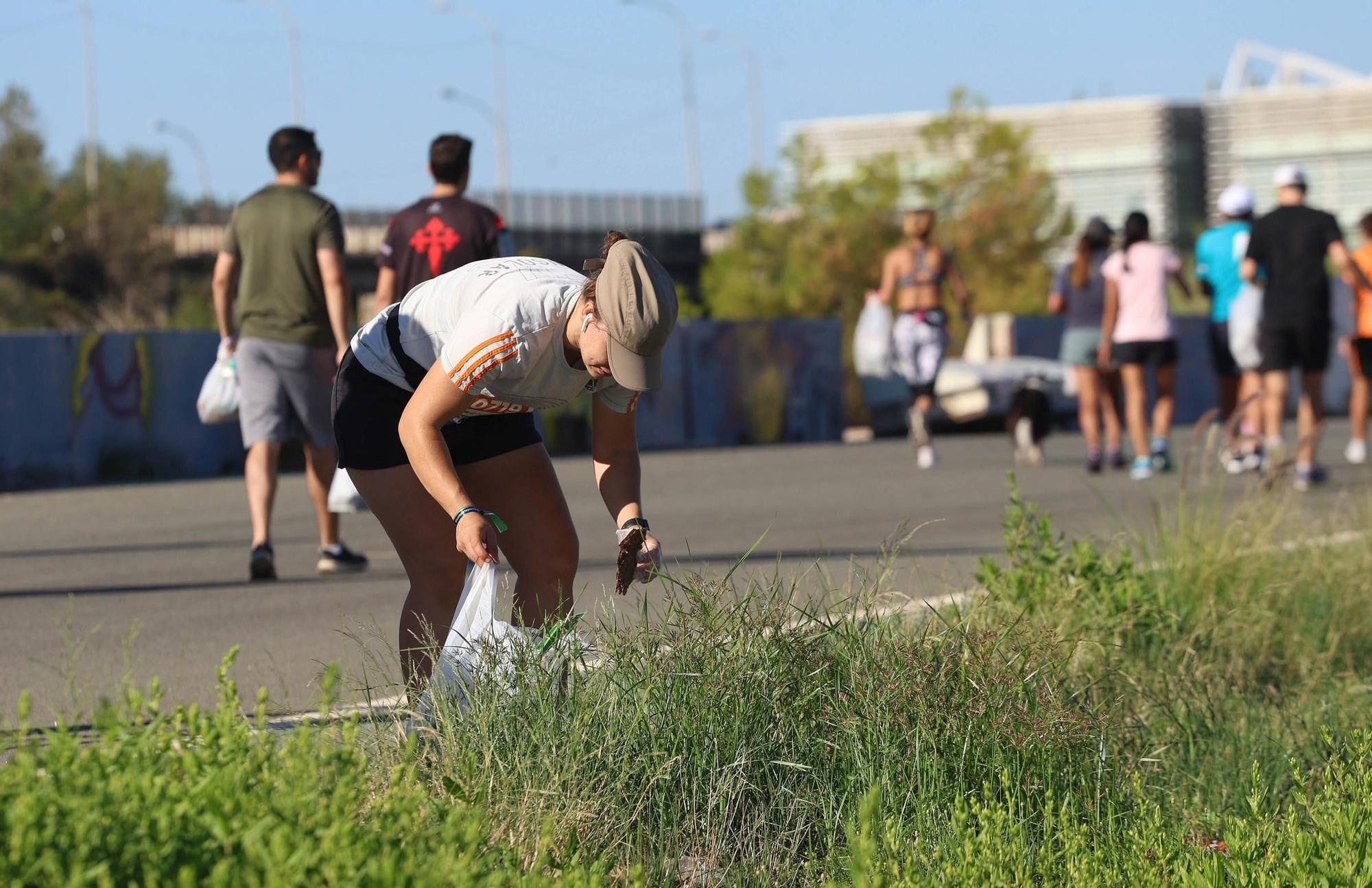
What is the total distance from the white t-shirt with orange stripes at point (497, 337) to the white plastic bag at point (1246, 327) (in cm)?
898

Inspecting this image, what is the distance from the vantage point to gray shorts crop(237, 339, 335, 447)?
8211 mm

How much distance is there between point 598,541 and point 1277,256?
506 centimetres

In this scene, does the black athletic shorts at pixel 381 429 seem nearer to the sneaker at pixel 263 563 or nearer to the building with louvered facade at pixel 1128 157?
the sneaker at pixel 263 563

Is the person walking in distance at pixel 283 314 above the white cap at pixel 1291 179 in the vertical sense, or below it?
below

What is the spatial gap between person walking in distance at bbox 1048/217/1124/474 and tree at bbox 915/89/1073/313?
3239cm

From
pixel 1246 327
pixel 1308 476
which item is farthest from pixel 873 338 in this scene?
pixel 1308 476

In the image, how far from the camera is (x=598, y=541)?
1011 centimetres

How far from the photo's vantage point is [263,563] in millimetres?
8320

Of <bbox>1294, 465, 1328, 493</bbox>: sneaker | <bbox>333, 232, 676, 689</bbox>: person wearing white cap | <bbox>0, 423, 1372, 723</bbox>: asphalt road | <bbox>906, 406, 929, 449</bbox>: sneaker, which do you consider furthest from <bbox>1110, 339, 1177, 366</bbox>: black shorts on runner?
<bbox>333, 232, 676, 689</bbox>: person wearing white cap

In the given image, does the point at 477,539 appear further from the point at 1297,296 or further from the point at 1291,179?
the point at 1291,179

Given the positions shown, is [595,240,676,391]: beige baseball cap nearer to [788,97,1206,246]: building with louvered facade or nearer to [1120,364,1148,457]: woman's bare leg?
[1120,364,1148,457]: woman's bare leg

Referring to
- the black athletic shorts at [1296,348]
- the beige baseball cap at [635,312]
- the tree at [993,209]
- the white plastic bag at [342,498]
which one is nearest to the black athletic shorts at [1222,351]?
the black athletic shorts at [1296,348]

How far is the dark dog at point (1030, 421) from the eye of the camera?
49.6ft

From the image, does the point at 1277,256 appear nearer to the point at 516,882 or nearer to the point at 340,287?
the point at 340,287
